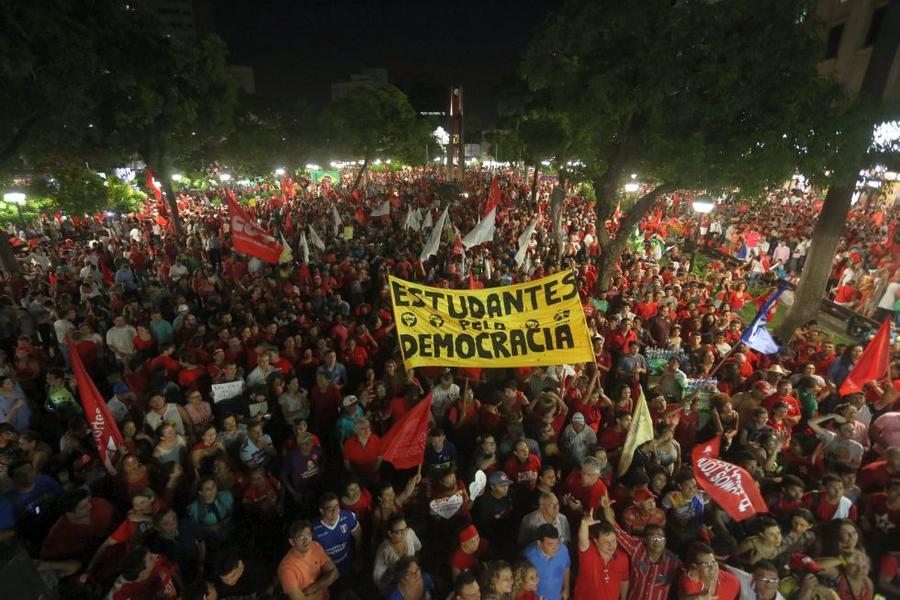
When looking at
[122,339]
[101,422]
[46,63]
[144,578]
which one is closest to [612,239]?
[122,339]

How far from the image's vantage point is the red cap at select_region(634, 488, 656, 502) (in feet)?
16.2

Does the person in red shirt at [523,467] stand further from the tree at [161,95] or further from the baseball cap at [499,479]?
the tree at [161,95]

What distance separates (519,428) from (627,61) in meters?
8.62

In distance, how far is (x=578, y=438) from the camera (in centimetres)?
598

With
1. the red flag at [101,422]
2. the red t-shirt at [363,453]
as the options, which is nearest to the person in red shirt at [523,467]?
the red t-shirt at [363,453]

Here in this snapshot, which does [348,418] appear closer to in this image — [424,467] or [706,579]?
[424,467]

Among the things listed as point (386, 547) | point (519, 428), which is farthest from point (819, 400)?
point (386, 547)

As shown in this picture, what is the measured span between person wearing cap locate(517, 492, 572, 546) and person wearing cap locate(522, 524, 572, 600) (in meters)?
0.22

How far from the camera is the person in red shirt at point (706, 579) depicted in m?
4.02

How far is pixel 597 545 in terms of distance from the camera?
4.30 m

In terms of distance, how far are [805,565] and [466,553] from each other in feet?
9.40

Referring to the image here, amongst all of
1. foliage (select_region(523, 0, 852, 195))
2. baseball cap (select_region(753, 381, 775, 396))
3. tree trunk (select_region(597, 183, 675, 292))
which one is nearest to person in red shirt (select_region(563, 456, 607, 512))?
baseball cap (select_region(753, 381, 775, 396))

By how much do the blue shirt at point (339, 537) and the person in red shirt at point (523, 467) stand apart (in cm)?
172

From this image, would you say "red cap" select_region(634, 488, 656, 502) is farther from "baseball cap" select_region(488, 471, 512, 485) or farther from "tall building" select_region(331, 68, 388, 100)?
"tall building" select_region(331, 68, 388, 100)
